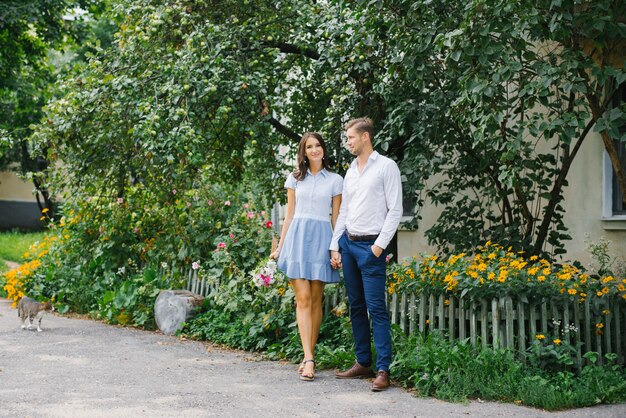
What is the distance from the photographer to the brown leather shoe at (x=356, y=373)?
6496mm

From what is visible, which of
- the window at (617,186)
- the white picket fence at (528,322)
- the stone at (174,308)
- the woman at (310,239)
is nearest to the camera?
the white picket fence at (528,322)

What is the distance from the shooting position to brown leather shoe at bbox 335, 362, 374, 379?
6496 millimetres

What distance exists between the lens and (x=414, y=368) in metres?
6.22

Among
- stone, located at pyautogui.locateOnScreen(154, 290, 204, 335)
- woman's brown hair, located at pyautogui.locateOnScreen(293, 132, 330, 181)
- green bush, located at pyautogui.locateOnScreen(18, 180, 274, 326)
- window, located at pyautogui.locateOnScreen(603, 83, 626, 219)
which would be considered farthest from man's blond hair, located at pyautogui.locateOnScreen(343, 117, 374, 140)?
window, located at pyautogui.locateOnScreen(603, 83, 626, 219)

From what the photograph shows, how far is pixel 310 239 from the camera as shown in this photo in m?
6.61

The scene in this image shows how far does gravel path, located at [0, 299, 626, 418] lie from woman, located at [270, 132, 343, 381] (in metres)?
0.48

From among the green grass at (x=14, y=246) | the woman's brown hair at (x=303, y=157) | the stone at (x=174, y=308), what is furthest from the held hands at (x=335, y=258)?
the green grass at (x=14, y=246)

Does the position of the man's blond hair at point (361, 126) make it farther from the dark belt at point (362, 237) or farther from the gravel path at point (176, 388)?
the gravel path at point (176, 388)

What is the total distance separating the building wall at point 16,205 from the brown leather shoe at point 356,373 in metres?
29.0

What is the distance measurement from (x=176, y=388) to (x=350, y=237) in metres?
1.81

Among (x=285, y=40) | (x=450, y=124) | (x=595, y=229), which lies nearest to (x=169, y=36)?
(x=285, y=40)

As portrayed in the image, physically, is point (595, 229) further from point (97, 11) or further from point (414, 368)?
point (97, 11)

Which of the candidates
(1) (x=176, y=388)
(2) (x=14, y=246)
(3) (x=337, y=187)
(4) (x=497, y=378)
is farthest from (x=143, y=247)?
(2) (x=14, y=246)

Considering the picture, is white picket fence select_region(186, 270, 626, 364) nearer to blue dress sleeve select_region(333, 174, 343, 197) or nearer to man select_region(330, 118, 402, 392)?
man select_region(330, 118, 402, 392)
